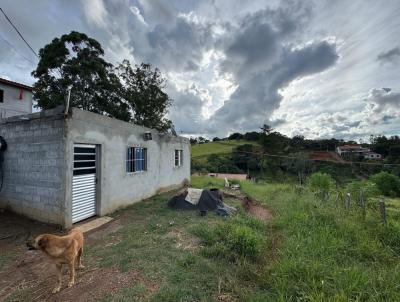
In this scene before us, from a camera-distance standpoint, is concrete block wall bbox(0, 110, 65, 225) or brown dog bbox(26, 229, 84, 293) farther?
concrete block wall bbox(0, 110, 65, 225)

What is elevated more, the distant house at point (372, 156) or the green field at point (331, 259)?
the distant house at point (372, 156)

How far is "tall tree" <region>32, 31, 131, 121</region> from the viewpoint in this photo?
1656cm

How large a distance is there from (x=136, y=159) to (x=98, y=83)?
11.3 metres

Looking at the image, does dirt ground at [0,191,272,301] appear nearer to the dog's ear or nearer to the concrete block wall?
the dog's ear

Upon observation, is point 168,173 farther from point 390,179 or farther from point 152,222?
point 390,179

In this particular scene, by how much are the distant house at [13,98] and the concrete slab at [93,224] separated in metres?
11.1

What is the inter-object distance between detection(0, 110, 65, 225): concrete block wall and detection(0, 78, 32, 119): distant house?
878cm

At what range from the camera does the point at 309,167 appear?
3912cm

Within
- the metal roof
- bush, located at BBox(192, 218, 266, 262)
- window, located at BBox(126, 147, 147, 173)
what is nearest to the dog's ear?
bush, located at BBox(192, 218, 266, 262)

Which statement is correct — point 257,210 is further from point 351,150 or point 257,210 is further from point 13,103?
point 351,150

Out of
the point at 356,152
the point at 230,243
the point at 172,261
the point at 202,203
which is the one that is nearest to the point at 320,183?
the point at 202,203

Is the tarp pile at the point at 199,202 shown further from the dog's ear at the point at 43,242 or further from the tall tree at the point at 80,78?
the tall tree at the point at 80,78

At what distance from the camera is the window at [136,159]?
839 centimetres

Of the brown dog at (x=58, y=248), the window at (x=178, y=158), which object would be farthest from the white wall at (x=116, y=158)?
the brown dog at (x=58, y=248)
